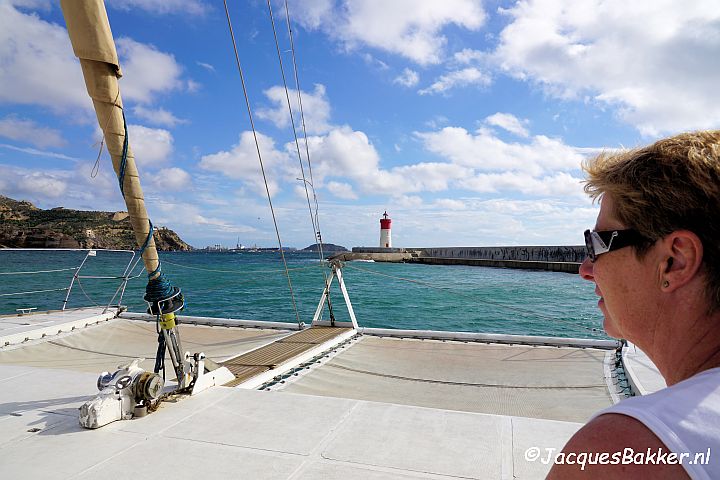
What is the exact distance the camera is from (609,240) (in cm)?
98

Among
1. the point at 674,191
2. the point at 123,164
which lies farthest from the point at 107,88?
the point at 674,191

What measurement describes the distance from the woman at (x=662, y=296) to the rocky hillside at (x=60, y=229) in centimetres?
7777

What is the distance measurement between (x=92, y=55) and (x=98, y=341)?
472 centimetres

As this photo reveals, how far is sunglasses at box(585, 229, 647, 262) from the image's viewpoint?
926mm

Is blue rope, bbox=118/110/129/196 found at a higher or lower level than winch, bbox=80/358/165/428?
higher

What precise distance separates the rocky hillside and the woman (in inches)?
3062

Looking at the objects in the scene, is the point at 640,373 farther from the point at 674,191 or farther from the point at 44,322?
the point at 44,322

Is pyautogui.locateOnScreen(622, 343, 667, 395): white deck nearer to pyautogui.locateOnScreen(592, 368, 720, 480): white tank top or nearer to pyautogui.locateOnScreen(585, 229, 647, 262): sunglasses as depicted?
pyautogui.locateOnScreen(585, 229, 647, 262): sunglasses

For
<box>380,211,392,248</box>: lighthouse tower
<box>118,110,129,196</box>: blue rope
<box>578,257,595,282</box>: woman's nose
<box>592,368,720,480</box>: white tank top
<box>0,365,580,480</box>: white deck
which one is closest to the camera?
<box>592,368,720,480</box>: white tank top

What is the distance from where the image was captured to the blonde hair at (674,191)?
79cm

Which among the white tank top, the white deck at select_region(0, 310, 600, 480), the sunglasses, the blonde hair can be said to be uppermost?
the blonde hair

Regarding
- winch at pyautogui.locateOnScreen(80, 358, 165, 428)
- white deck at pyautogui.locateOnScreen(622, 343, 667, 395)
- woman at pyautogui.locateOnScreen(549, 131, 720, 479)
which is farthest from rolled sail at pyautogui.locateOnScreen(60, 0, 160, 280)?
white deck at pyautogui.locateOnScreen(622, 343, 667, 395)

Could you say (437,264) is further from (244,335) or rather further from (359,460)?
(359,460)

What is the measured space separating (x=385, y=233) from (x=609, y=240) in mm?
60355
